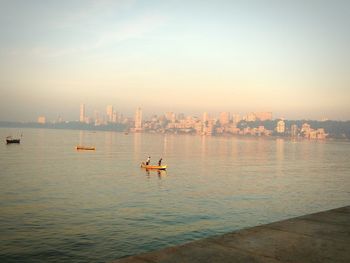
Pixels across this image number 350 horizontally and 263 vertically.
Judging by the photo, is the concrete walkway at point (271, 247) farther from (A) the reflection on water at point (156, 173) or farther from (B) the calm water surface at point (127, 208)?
(A) the reflection on water at point (156, 173)

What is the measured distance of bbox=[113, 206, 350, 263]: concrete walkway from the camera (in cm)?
773

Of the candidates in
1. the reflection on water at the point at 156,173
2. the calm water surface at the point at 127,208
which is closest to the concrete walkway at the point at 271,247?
the calm water surface at the point at 127,208

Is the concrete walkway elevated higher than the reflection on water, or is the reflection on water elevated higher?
the concrete walkway

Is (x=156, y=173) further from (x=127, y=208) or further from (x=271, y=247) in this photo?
(x=271, y=247)

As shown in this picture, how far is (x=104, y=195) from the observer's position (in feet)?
133

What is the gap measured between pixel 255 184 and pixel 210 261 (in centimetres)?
4788

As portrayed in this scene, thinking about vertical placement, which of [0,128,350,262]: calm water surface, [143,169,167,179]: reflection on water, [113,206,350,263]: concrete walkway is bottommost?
[143,169,167,179]: reflection on water

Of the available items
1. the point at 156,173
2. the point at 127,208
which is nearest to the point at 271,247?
the point at 127,208

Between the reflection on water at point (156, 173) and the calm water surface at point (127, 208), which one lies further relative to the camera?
the reflection on water at point (156, 173)

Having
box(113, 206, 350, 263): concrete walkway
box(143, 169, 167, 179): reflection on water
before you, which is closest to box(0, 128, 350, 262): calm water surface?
box(143, 169, 167, 179): reflection on water

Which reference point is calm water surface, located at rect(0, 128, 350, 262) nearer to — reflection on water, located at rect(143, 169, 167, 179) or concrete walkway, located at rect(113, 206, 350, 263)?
reflection on water, located at rect(143, 169, 167, 179)

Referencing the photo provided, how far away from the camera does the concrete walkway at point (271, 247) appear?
773 centimetres

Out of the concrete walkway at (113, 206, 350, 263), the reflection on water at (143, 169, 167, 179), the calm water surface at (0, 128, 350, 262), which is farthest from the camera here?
the reflection on water at (143, 169, 167, 179)

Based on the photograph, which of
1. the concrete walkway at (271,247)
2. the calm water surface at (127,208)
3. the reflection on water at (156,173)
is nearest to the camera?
the concrete walkway at (271,247)
